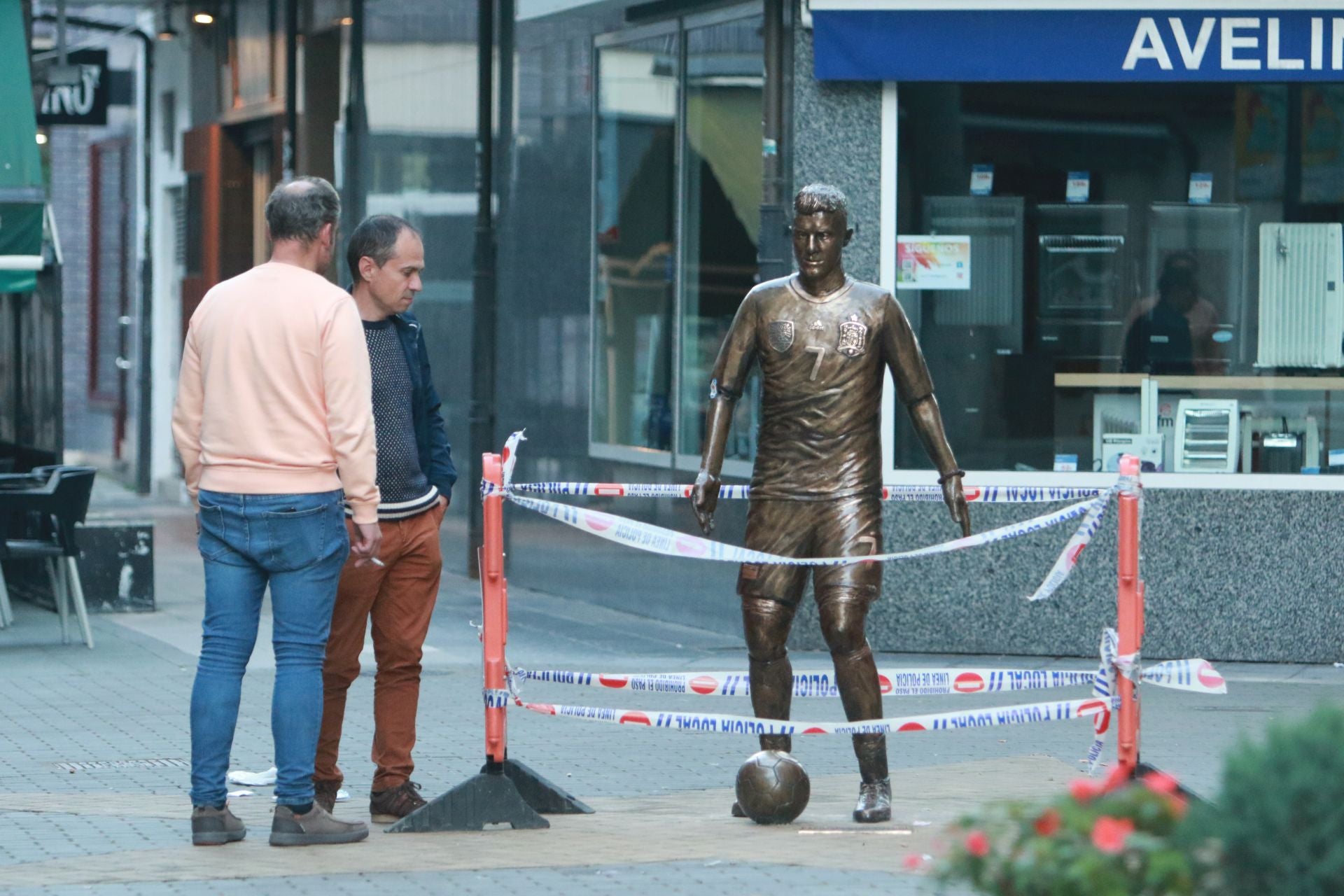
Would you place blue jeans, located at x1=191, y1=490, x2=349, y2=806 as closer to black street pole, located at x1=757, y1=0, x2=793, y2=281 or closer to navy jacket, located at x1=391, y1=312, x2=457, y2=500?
navy jacket, located at x1=391, y1=312, x2=457, y2=500

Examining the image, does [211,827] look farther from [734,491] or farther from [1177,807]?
[1177,807]

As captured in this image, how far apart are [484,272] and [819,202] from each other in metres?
7.71

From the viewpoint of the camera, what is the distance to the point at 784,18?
10.5 meters

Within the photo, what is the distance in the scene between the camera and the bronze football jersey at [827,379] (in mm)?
6559

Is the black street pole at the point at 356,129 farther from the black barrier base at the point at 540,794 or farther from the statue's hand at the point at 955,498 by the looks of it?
the statue's hand at the point at 955,498

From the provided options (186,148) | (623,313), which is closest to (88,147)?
(186,148)

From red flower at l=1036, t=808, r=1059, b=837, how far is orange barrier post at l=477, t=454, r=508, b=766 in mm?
3228

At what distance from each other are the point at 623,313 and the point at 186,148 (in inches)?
368

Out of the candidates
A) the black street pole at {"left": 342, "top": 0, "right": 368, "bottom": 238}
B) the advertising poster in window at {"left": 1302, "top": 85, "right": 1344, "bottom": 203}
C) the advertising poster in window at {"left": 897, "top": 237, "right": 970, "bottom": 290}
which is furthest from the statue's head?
the black street pole at {"left": 342, "top": 0, "right": 368, "bottom": 238}

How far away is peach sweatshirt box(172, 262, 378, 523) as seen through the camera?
5969 mm

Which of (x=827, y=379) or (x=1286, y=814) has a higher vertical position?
(x=827, y=379)

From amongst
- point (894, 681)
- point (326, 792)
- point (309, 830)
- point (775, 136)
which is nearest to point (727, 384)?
point (894, 681)

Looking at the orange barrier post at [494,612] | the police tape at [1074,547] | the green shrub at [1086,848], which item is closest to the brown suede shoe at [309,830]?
the orange barrier post at [494,612]

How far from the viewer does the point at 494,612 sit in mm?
6391
